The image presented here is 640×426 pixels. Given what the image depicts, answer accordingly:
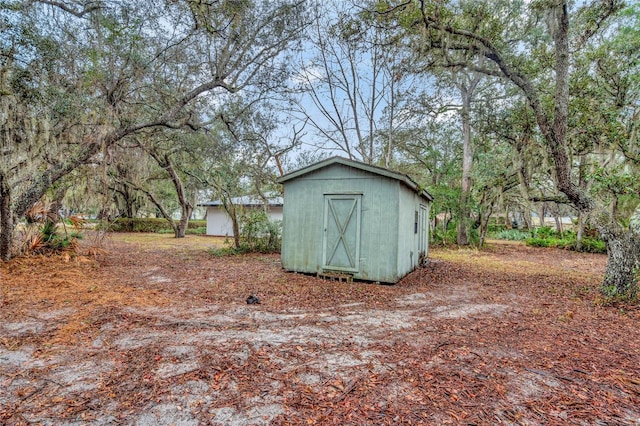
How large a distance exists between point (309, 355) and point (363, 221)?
153 inches

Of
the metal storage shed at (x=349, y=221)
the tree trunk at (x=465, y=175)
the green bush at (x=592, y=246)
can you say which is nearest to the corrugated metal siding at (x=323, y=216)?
the metal storage shed at (x=349, y=221)

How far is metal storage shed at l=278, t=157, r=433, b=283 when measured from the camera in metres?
6.35

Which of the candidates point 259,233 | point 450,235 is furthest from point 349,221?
point 450,235

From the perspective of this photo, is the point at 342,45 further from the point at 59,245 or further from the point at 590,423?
the point at 590,423

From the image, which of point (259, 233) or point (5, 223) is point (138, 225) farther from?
point (5, 223)

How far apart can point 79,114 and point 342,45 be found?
371 inches

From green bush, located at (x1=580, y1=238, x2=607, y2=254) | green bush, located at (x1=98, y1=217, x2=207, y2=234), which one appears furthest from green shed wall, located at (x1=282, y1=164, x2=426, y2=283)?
green bush, located at (x1=98, y1=217, x2=207, y2=234)

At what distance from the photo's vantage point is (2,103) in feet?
17.3

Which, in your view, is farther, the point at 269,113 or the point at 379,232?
the point at 269,113

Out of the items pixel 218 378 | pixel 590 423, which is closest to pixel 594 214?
pixel 590 423

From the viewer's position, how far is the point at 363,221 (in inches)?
259

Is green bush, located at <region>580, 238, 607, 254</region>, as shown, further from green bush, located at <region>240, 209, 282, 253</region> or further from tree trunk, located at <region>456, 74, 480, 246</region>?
green bush, located at <region>240, 209, 282, 253</region>

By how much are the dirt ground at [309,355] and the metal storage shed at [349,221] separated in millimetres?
906

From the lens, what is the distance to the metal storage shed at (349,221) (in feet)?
20.8
